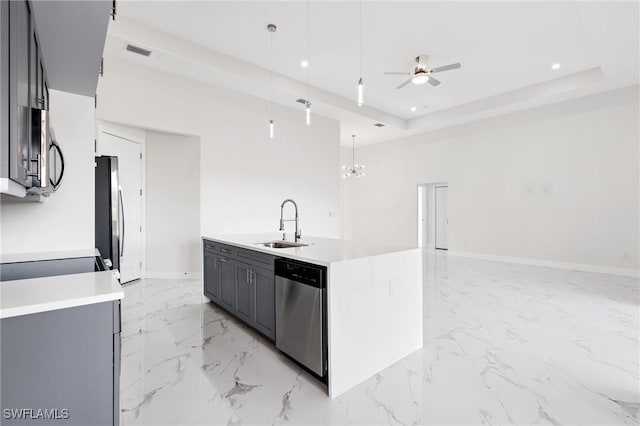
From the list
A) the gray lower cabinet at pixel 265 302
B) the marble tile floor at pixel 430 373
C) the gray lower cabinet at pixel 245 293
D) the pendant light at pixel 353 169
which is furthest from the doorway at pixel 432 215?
the gray lower cabinet at pixel 265 302

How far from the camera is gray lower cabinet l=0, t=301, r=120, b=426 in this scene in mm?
1036

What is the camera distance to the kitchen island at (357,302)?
78.2 inches

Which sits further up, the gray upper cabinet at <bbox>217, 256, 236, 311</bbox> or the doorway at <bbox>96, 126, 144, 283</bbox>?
the doorway at <bbox>96, 126, 144, 283</bbox>

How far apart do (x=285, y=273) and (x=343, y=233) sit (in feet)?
27.5

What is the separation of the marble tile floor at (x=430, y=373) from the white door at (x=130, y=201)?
1.16 metres

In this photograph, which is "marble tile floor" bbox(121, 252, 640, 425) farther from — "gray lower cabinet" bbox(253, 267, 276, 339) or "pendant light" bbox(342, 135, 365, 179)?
"pendant light" bbox(342, 135, 365, 179)

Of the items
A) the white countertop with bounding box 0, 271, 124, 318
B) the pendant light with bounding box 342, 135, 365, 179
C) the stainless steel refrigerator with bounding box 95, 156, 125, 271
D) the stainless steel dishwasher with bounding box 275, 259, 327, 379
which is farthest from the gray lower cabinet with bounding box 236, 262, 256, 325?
the pendant light with bounding box 342, 135, 365, 179

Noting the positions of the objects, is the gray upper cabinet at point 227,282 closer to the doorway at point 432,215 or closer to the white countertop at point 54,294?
the white countertop at point 54,294

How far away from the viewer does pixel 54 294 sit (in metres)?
1.14

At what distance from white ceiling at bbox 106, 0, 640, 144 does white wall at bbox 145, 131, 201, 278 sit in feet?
4.07

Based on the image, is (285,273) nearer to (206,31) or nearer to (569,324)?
(569,324)

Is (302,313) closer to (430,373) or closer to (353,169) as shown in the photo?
(430,373)

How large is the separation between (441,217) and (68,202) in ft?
27.1

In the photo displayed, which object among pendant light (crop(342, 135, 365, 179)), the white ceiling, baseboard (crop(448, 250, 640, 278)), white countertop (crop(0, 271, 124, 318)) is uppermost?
the white ceiling
